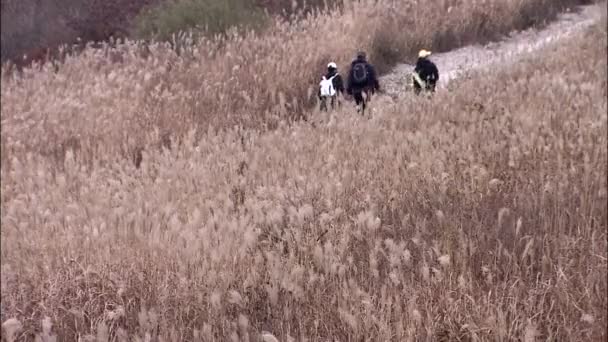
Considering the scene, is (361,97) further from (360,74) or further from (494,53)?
(494,53)

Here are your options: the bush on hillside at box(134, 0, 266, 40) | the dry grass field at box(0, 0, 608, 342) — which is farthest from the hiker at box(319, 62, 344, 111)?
the bush on hillside at box(134, 0, 266, 40)

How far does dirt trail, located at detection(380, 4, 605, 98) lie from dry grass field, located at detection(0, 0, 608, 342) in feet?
5.90

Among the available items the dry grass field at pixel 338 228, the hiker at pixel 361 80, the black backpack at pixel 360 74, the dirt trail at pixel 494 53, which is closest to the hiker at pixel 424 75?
the dirt trail at pixel 494 53

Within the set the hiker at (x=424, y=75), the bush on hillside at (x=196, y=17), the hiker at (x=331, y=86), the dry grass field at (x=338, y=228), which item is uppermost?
the bush on hillside at (x=196, y=17)

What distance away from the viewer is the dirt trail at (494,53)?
8312 millimetres

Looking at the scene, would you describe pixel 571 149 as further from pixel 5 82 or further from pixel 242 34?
pixel 5 82

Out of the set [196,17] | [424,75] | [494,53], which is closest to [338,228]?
[424,75]

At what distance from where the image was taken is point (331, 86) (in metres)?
7.41

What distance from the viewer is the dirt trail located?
8312 millimetres

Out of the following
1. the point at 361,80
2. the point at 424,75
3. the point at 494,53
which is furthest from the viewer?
the point at 494,53

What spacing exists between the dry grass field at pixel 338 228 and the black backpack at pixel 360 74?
1.37m

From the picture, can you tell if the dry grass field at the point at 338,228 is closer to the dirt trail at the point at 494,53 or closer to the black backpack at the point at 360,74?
the black backpack at the point at 360,74

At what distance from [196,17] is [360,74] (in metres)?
6.15

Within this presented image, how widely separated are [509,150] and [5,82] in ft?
31.1
